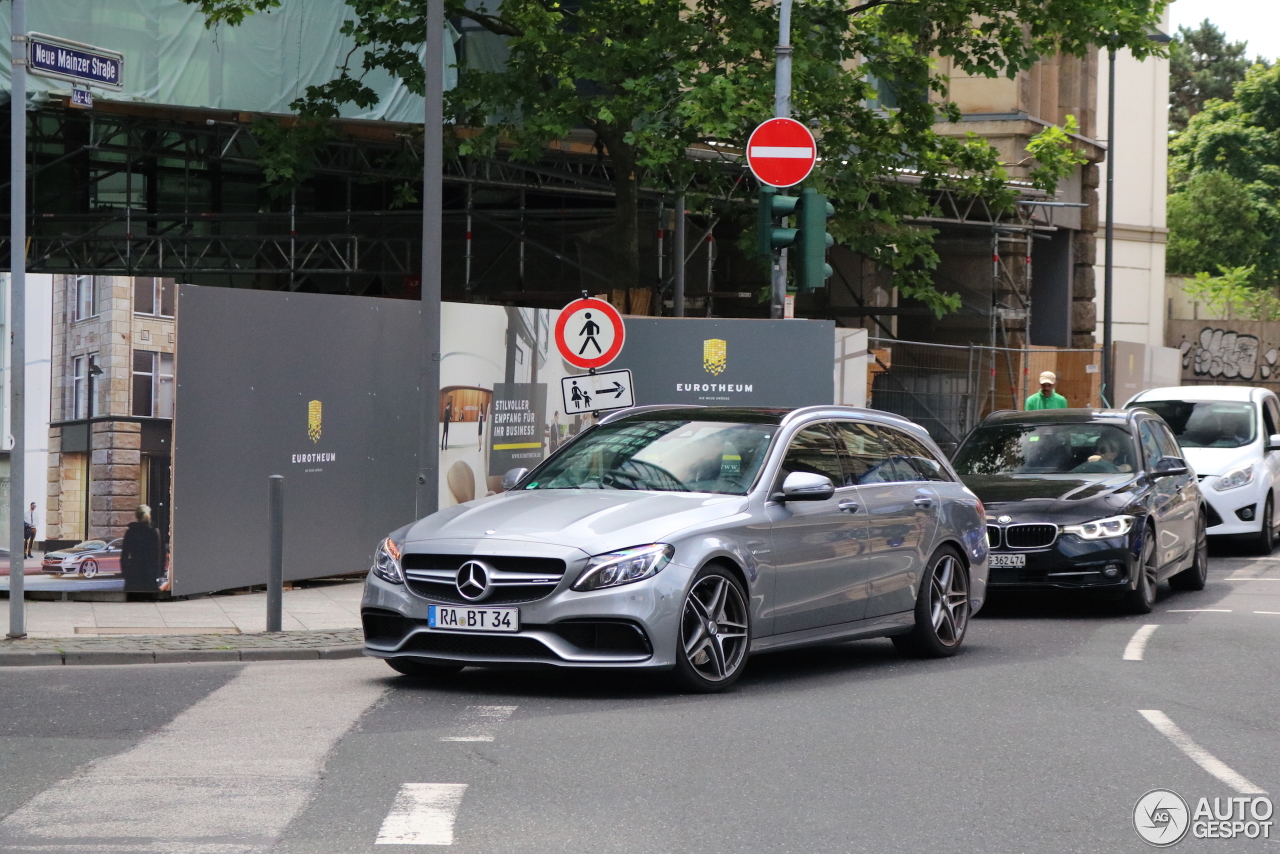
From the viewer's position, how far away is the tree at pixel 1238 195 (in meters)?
65.9

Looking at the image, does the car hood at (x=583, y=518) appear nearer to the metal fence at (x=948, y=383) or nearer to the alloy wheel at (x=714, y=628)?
the alloy wheel at (x=714, y=628)

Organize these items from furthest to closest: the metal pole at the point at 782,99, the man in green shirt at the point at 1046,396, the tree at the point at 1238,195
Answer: the tree at the point at 1238,195
the man in green shirt at the point at 1046,396
the metal pole at the point at 782,99

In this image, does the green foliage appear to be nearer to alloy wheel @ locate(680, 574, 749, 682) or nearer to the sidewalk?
the sidewalk

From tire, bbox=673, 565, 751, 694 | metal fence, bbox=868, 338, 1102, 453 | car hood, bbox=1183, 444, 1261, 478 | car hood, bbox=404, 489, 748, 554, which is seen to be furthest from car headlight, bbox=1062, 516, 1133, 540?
metal fence, bbox=868, 338, 1102, 453

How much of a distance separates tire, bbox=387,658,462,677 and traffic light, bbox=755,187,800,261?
22.7 feet

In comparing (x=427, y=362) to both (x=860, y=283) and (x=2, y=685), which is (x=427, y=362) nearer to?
(x=2, y=685)

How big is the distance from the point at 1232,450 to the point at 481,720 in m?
13.1

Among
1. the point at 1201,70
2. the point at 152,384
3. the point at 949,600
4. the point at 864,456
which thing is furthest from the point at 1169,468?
the point at 1201,70

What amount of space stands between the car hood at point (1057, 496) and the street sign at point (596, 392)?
283 centimetres

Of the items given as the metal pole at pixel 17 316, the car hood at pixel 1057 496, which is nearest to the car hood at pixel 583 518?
the metal pole at pixel 17 316

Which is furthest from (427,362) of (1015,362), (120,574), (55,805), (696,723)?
(1015,362)

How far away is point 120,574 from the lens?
41.0ft

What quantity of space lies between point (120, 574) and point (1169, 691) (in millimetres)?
7334

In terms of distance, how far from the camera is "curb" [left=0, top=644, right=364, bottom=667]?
9.84 meters
